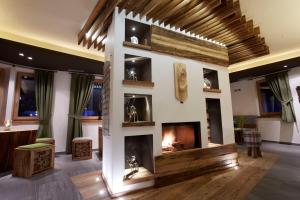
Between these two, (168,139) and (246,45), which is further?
(246,45)

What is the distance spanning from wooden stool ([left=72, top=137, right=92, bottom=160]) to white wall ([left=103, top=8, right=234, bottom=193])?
1662 mm

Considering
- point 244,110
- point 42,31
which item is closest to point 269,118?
point 244,110

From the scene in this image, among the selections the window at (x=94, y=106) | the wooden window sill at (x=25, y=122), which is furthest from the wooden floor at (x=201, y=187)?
the wooden window sill at (x=25, y=122)

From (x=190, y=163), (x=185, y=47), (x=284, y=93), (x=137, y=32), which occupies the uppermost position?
(x=137, y=32)

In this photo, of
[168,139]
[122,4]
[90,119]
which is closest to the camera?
[122,4]

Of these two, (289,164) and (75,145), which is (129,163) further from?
(289,164)

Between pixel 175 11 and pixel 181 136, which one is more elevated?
pixel 175 11

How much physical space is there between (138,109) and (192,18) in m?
1.95

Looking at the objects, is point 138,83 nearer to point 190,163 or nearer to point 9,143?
point 190,163

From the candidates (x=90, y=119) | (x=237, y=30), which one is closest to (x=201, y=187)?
(x=237, y=30)

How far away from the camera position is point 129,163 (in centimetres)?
271

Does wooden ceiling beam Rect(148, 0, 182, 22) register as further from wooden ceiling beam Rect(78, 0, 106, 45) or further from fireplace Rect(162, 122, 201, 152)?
fireplace Rect(162, 122, 201, 152)

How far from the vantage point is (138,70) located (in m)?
3.13

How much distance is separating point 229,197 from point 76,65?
4.74 meters
